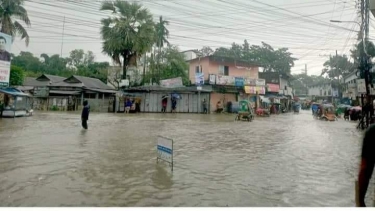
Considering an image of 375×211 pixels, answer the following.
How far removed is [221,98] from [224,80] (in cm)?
200

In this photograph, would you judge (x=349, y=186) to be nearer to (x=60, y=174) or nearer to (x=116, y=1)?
(x=60, y=174)

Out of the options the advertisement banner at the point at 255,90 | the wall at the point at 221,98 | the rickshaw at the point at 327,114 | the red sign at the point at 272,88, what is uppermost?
the red sign at the point at 272,88

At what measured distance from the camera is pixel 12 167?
18.1 feet

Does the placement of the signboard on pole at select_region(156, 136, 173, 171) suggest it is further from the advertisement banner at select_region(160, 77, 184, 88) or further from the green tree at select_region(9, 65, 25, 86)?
the green tree at select_region(9, 65, 25, 86)

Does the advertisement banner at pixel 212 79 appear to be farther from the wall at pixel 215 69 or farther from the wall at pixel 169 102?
the wall at pixel 169 102

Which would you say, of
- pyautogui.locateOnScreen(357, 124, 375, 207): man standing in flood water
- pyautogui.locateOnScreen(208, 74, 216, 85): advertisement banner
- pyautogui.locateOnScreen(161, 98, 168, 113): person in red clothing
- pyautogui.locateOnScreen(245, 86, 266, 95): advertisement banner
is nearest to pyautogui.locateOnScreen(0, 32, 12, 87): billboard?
pyautogui.locateOnScreen(161, 98, 168, 113): person in red clothing

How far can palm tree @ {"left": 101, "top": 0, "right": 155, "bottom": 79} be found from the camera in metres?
27.1

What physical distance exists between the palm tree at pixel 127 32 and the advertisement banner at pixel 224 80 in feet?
26.0

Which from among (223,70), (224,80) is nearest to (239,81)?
(224,80)

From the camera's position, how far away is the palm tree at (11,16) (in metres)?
22.6

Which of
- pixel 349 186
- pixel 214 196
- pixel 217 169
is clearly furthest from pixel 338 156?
pixel 214 196

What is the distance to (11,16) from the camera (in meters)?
23.3

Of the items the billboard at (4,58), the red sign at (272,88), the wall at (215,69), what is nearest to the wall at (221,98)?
the wall at (215,69)

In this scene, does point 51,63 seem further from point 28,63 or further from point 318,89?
point 318,89
